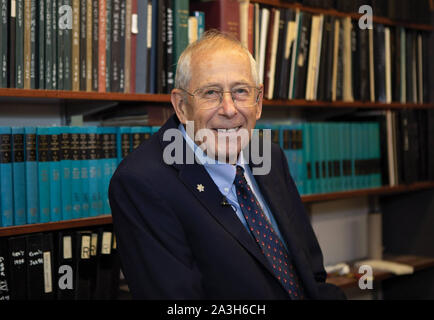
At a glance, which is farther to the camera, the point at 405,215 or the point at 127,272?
the point at 405,215

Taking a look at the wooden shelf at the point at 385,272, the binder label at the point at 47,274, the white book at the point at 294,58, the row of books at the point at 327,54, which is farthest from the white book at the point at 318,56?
the binder label at the point at 47,274

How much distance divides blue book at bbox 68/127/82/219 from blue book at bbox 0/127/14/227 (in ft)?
0.62

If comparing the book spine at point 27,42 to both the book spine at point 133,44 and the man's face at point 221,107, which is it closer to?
the book spine at point 133,44

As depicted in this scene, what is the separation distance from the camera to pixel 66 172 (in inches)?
69.9

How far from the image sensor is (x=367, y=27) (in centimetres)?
250

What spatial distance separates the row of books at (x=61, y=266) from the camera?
66.5 inches

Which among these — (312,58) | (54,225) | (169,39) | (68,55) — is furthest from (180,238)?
(312,58)

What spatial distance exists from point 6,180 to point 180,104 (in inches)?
22.7

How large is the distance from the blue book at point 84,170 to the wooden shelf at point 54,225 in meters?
0.03

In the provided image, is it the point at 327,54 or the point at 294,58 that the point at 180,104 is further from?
the point at 327,54

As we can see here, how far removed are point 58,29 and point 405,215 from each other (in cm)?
195

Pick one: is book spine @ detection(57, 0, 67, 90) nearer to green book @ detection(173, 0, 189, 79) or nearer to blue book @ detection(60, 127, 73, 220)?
blue book @ detection(60, 127, 73, 220)

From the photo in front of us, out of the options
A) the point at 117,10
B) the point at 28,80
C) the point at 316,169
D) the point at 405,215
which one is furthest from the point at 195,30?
the point at 405,215
